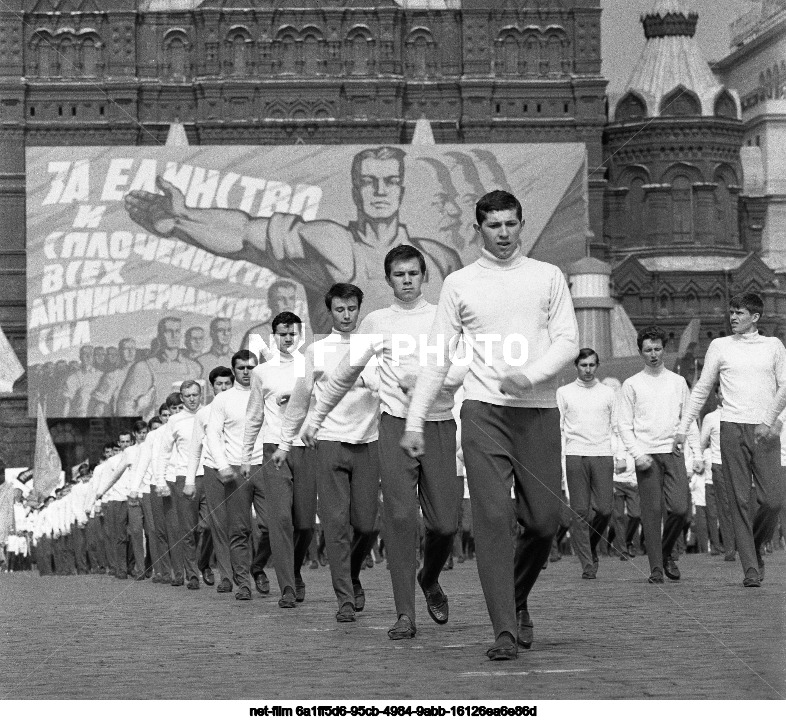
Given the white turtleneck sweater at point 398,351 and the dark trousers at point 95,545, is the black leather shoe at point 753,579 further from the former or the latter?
the dark trousers at point 95,545

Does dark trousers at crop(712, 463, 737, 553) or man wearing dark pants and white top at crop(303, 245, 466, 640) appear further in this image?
dark trousers at crop(712, 463, 737, 553)

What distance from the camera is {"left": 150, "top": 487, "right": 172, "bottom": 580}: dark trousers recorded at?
16781 millimetres

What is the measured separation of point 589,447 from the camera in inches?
570

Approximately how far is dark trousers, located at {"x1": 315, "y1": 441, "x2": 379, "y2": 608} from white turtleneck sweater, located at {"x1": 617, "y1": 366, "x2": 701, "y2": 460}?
282cm

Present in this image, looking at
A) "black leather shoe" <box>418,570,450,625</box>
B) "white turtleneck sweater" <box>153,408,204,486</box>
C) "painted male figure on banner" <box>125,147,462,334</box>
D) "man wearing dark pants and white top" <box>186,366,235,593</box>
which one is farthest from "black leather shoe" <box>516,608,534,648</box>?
"painted male figure on banner" <box>125,147,462,334</box>

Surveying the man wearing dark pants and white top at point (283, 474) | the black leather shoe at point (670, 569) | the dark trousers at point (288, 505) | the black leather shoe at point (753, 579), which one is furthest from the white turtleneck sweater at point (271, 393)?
the black leather shoe at point (753, 579)

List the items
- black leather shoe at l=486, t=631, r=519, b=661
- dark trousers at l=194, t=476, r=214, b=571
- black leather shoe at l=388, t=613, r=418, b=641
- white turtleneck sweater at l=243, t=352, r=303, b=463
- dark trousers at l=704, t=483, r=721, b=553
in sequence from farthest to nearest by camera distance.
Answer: dark trousers at l=704, t=483, r=721, b=553 → dark trousers at l=194, t=476, r=214, b=571 → white turtleneck sweater at l=243, t=352, r=303, b=463 → black leather shoe at l=388, t=613, r=418, b=641 → black leather shoe at l=486, t=631, r=519, b=661

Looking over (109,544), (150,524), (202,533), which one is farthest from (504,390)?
(109,544)

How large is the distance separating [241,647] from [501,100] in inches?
1814

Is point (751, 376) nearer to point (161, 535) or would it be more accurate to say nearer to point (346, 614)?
point (346, 614)

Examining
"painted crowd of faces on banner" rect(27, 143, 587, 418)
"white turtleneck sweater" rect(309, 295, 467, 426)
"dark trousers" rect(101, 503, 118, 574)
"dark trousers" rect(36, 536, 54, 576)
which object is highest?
"painted crowd of faces on banner" rect(27, 143, 587, 418)

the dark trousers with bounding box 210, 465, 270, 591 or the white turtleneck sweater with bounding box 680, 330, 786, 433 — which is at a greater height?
the white turtleneck sweater with bounding box 680, 330, 786, 433

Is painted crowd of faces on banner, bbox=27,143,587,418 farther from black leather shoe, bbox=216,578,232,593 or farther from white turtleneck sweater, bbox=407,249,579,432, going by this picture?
white turtleneck sweater, bbox=407,249,579,432

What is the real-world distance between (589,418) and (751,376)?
3.04m
